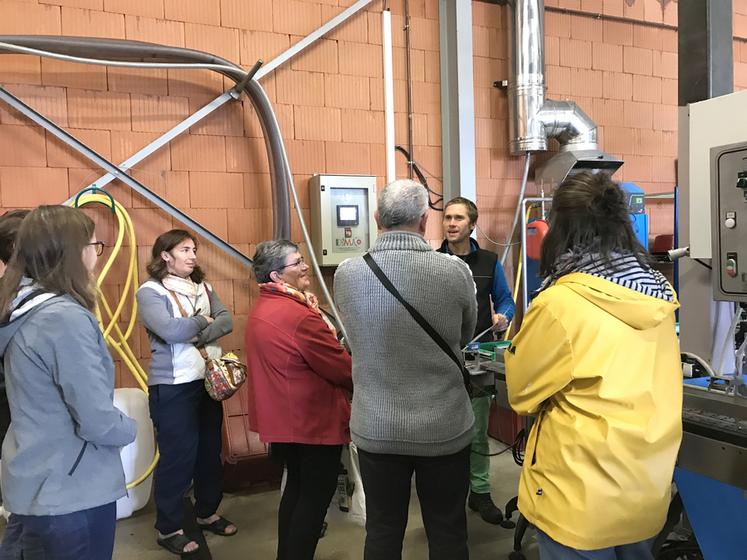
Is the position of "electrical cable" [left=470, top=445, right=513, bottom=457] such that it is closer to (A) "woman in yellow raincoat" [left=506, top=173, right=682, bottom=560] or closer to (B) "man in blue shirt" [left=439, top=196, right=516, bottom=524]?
(B) "man in blue shirt" [left=439, top=196, right=516, bottom=524]

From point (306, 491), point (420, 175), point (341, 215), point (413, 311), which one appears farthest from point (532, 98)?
point (306, 491)

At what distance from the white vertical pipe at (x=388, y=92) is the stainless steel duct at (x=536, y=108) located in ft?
2.69

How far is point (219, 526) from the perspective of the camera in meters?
2.79

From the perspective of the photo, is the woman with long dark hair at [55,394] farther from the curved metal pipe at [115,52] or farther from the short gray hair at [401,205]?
the curved metal pipe at [115,52]

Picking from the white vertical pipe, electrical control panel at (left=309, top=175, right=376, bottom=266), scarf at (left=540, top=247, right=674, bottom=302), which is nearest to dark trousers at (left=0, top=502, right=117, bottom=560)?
scarf at (left=540, top=247, right=674, bottom=302)

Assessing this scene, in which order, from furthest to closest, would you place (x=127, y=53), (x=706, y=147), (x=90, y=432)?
(x=127, y=53), (x=706, y=147), (x=90, y=432)

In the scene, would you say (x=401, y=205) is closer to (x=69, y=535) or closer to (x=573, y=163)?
(x=69, y=535)

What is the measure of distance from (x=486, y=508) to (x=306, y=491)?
115 centimetres

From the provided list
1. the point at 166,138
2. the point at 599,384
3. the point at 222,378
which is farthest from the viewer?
the point at 166,138

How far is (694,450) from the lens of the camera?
168cm

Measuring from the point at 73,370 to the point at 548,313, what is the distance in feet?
3.80

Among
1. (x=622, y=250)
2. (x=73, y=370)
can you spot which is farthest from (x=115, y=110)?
(x=622, y=250)

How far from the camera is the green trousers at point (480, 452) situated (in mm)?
2850

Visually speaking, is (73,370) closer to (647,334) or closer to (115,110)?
(647,334)
